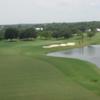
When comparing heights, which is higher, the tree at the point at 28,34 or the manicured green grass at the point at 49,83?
the manicured green grass at the point at 49,83

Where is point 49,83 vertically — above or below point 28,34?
above

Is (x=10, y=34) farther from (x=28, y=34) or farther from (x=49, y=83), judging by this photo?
(x=49, y=83)

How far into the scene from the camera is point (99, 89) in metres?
24.2

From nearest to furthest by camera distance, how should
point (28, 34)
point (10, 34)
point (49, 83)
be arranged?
point (49, 83) < point (10, 34) < point (28, 34)

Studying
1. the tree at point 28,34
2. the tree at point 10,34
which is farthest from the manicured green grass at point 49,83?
the tree at point 10,34

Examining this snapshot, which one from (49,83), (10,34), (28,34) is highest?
(49,83)

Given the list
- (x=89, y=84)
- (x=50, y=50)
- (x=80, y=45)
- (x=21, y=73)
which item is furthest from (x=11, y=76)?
(x=80, y=45)

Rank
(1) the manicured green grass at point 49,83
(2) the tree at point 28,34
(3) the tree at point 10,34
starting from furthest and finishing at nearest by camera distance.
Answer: (3) the tree at point 10,34
(2) the tree at point 28,34
(1) the manicured green grass at point 49,83

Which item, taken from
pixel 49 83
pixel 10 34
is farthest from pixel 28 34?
pixel 49 83

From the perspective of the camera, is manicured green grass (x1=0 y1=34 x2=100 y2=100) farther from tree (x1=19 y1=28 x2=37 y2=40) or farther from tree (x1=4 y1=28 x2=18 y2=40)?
tree (x1=4 y1=28 x2=18 y2=40)

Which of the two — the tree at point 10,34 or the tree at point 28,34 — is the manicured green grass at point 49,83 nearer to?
the tree at point 28,34

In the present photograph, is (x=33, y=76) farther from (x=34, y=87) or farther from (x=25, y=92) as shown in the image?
(x=25, y=92)

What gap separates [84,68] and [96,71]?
2.50 m

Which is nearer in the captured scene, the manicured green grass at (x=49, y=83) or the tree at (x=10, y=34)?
the manicured green grass at (x=49, y=83)
